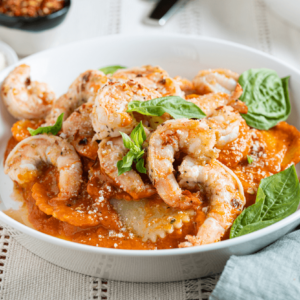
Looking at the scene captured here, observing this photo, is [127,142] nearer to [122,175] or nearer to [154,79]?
[122,175]

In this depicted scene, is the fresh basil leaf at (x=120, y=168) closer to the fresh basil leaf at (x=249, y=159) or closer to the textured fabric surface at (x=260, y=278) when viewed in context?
the textured fabric surface at (x=260, y=278)

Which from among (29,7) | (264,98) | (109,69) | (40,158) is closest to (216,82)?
(264,98)

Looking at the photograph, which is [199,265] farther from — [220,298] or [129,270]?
[129,270]

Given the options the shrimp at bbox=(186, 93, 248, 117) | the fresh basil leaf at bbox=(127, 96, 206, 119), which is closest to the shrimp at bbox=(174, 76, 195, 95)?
the shrimp at bbox=(186, 93, 248, 117)

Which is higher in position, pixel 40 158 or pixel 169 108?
pixel 169 108

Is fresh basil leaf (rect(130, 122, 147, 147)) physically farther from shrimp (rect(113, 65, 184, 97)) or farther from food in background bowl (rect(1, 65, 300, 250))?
shrimp (rect(113, 65, 184, 97))

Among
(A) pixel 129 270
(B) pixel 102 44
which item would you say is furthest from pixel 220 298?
(B) pixel 102 44

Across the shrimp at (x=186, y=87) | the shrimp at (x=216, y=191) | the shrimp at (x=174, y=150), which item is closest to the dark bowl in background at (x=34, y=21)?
the shrimp at (x=186, y=87)
